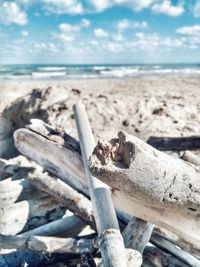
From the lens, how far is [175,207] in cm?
238

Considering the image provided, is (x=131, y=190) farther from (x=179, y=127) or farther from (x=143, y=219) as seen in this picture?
(x=179, y=127)

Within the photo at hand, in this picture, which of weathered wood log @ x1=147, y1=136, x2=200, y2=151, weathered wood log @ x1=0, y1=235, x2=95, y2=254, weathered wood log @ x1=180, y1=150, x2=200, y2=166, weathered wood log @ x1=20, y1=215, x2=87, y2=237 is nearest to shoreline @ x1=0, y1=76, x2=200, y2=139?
weathered wood log @ x1=147, y1=136, x2=200, y2=151

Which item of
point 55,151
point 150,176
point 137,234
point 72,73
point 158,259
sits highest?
point 150,176

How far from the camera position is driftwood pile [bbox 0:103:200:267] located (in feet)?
7.65

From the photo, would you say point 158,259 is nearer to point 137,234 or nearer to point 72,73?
point 137,234

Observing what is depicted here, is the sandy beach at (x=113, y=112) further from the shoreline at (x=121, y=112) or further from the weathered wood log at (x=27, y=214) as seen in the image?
the weathered wood log at (x=27, y=214)

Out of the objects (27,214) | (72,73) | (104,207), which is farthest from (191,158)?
(72,73)

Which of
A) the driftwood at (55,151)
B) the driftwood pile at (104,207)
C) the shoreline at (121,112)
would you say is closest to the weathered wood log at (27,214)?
the driftwood pile at (104,207)

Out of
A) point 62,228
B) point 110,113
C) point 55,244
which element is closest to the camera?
point 55,244

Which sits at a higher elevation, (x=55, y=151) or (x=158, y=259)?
(x=55, y=151)

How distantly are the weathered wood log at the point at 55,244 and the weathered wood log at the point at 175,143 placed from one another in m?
3.22

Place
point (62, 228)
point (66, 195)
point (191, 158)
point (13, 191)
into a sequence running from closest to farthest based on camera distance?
point (62, 228), point (66, 195), point (13, 191), point (191, 158)

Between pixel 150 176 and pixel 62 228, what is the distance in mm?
1309

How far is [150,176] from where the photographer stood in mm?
2314
